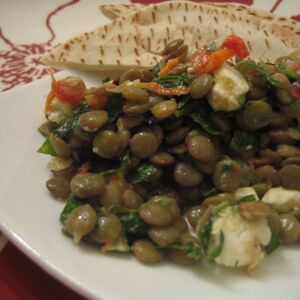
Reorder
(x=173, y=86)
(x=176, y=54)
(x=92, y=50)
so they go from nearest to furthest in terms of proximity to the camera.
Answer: (x=173, y=86) < (x=176, y=54) < (x=92, y=50)

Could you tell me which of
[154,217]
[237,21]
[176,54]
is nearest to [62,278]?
[154,217]

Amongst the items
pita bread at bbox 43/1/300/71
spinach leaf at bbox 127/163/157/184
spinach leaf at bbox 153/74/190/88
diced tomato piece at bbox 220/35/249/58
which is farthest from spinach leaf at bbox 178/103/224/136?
pita bread at bbox 43/1/300/71

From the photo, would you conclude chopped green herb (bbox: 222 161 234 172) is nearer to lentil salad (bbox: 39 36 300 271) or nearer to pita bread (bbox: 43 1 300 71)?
lentil salad (bbox: 39 36 300 271)

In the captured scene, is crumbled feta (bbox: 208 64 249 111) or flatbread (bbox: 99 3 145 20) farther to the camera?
flatbread (bbox: 99 3 145 20)

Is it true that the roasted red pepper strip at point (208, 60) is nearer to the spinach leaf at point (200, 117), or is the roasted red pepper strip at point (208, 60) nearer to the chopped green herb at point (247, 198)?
the spinach leaf at point (200, 117)

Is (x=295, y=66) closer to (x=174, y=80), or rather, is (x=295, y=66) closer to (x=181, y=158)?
(x=174, y=80)

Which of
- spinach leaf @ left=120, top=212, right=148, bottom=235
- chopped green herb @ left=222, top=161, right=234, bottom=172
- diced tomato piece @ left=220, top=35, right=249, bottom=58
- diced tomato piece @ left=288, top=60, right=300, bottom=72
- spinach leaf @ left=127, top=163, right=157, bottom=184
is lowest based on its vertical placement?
spinach leaf @ left=120, top=212, right=148, bottom=235

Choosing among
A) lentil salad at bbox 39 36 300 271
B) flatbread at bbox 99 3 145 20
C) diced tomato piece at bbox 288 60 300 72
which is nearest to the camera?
lentil salad at bbox 39 36 300 271

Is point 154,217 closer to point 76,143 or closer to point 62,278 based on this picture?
point 62,278
